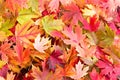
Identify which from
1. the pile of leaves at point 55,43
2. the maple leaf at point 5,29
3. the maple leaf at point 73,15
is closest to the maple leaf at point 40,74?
the pile of leaves at point 55,43

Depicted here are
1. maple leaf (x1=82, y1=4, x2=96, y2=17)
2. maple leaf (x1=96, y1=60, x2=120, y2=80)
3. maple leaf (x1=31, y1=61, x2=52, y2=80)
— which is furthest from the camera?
maple leaf (x1=82, y1=4, x2=96, y2=17)

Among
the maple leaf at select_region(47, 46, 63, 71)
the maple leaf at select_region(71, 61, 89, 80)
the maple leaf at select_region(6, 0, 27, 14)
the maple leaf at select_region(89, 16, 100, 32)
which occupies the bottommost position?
the maple leaf at select_region(71, 61, 89, 80)

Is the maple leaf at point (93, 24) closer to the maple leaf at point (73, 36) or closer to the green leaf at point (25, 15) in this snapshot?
the maple leaf at point (73, 36)

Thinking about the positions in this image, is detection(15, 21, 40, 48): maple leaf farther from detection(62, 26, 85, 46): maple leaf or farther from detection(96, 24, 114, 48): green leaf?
detection(96, 24, 114, 48): green leaf

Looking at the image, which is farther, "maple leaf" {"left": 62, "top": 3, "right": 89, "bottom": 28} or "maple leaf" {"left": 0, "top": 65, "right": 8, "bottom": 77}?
"maple leaf" {"left": 62, "top": 3, "right": 89, "bottom": 28}

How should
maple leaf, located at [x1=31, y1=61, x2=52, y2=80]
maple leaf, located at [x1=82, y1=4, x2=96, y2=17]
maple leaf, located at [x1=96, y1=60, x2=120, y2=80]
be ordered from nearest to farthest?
maple leaf, located at [x1=31, y1=61, x2=52, y2=80], maple leaf, located at [x1=96, y1=60, x2=120, y2=80], maple leaf, located at [x1=82, y1=4, x2=96, y2=17]

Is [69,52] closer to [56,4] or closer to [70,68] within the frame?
[70,68]

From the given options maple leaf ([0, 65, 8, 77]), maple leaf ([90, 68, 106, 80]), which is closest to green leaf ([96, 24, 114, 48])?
maple leaf ([90, 68, 106, 80])

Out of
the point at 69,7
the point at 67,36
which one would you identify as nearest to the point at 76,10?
the point at 69,7
